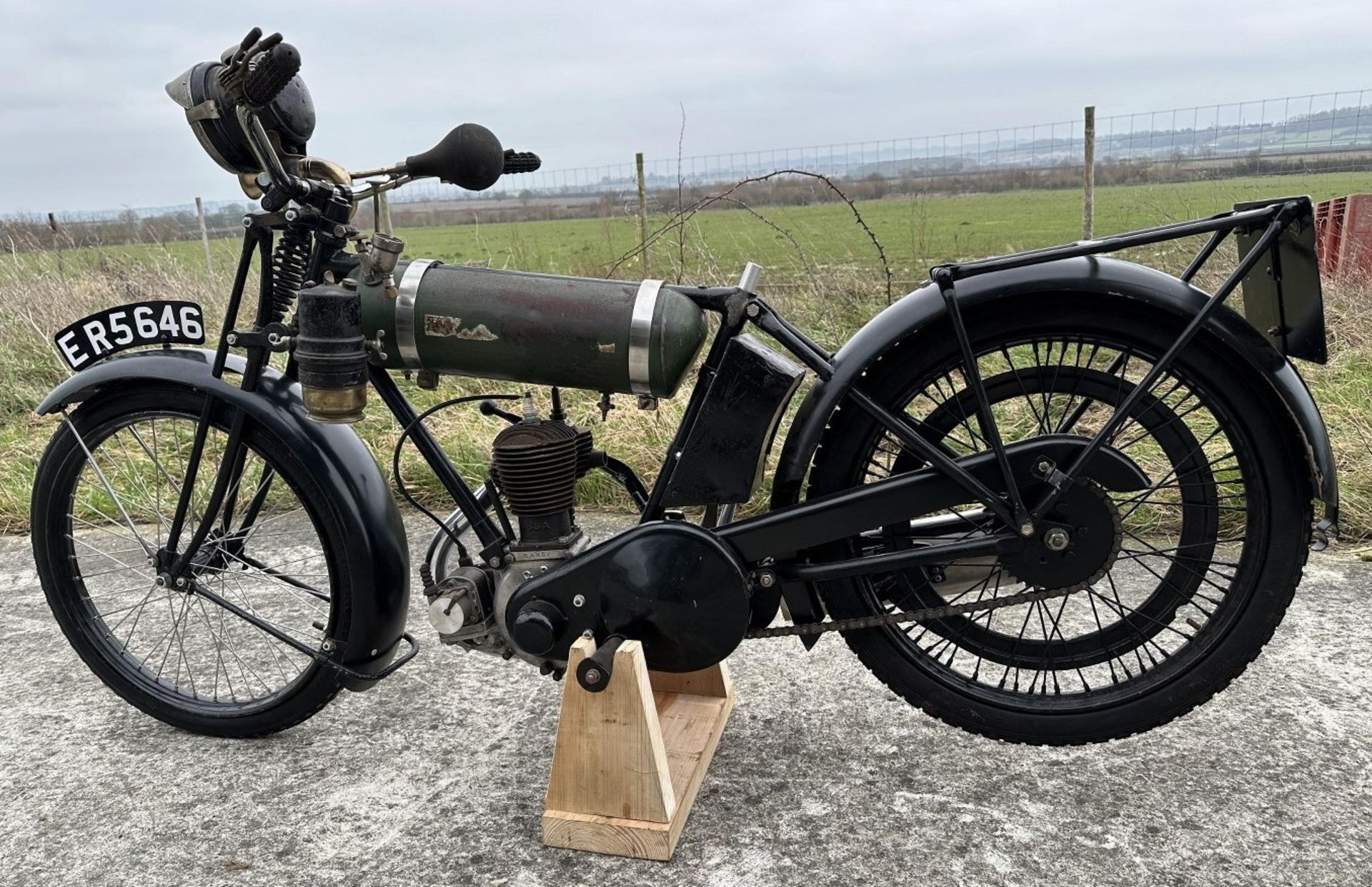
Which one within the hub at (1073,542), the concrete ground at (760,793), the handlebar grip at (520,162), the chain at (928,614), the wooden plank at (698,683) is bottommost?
the concrete ground at (760,793)

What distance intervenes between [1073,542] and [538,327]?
1.20 m

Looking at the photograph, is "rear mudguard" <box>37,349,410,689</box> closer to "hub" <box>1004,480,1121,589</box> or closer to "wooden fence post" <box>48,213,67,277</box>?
"hub" <box>1004,480,1121,589</box>

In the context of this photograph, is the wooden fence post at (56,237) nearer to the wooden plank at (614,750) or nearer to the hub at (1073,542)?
the wooden plank at (614,750)

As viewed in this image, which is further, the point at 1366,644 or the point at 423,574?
the point at 1366,644

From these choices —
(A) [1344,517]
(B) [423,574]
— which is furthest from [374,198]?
(A) [1344,517]

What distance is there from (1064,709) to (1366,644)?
3.90 feet

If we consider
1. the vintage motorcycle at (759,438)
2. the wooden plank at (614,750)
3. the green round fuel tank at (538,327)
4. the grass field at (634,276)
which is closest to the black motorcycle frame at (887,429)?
the vintage motorcycle at (759,438)

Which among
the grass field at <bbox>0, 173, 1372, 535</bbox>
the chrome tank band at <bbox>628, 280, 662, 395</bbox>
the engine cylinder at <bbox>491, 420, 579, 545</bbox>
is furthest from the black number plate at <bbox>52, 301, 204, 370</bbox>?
the grass field at <bbox>0, 173, 1372, 535</bbox>

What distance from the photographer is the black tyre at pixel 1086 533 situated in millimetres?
2035

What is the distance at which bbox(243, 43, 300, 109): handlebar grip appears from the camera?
188cm

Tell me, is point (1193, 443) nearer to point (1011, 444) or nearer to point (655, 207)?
point (1011, 444)

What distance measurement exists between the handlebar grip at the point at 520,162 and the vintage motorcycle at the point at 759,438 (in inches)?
0.6

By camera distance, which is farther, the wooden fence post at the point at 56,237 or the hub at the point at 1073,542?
the wooden fence post at the point at 56,237

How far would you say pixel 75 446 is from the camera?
8.13 feet
